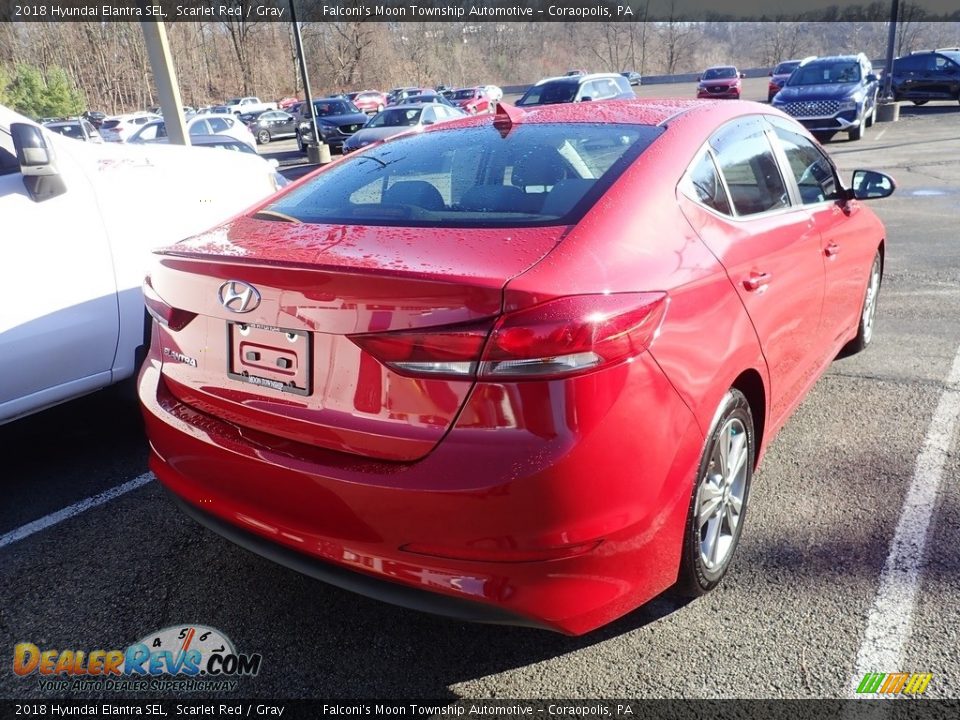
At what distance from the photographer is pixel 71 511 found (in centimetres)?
330

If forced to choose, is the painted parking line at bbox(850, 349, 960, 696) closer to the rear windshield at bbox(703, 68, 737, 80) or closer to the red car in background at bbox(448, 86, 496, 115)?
the red car in background at bbox(448, 86, 496, 115)

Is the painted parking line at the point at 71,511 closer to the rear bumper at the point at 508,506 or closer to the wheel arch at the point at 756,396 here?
the rear bumper at the point at 508,506

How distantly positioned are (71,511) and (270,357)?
73.7 inches

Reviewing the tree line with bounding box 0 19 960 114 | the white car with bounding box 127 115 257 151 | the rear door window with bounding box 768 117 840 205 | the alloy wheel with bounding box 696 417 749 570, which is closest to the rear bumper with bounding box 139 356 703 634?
the alloy wheel with bounding box 696 417 749 570

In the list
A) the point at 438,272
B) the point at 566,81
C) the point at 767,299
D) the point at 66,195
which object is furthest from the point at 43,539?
the point at 566,81

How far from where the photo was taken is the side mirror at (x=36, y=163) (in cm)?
326

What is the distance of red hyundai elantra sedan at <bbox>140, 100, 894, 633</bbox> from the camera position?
70.9 inches

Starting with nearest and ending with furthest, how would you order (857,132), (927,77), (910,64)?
(857,132)
(927,77)
(910,64)

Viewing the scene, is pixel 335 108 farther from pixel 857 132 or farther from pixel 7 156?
pixel 7 156

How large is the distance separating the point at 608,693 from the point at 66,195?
3143mm

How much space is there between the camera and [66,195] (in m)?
3.48

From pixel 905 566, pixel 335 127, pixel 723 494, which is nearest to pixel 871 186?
pixel 905 566

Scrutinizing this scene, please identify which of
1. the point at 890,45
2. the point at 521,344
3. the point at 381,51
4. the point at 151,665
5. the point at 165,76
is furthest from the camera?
the point at 381,51

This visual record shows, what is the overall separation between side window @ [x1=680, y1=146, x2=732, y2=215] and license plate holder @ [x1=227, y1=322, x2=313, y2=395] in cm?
130
